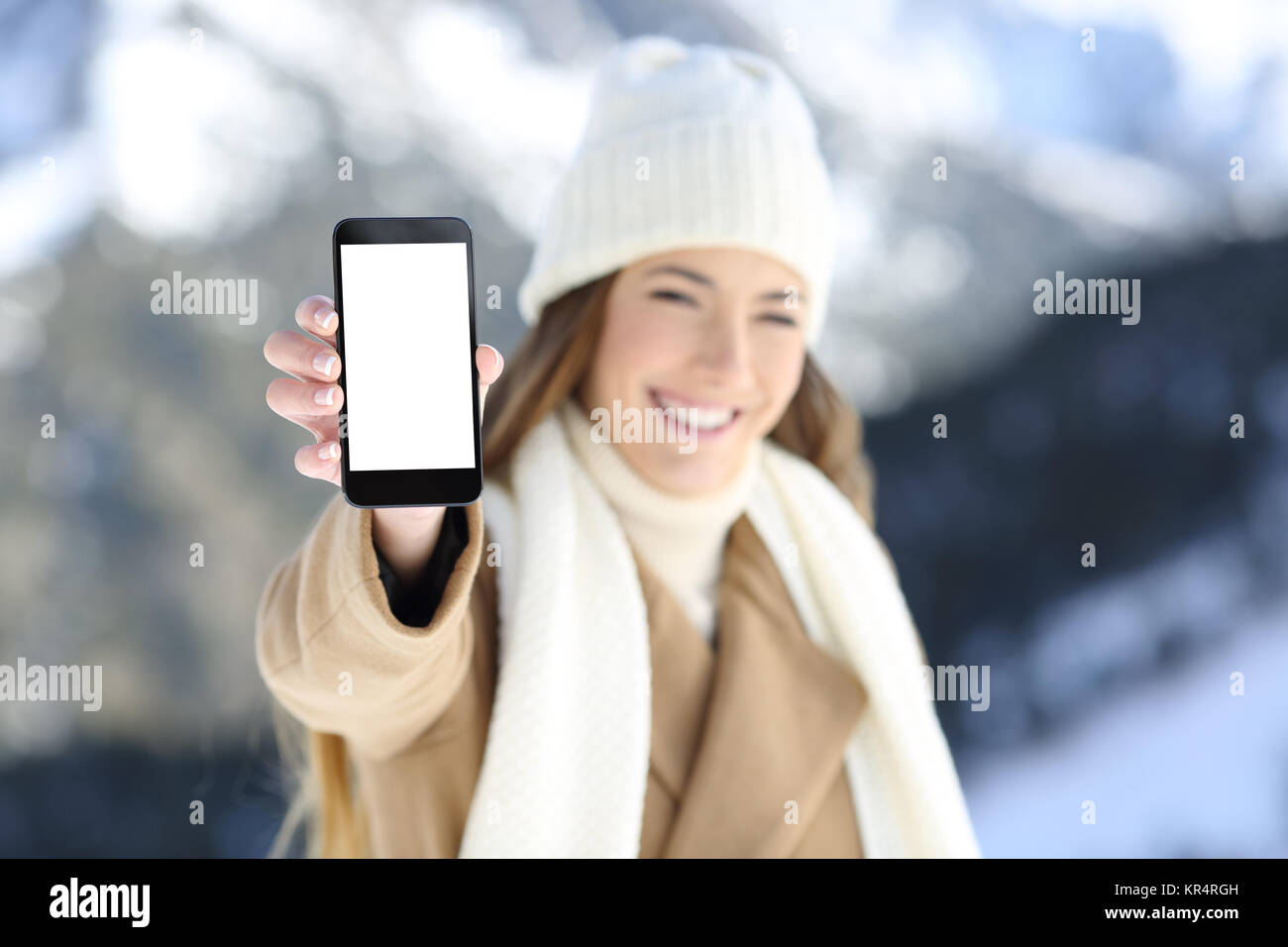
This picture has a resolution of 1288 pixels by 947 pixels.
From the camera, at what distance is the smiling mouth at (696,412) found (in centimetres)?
82

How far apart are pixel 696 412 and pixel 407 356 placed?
33 cm

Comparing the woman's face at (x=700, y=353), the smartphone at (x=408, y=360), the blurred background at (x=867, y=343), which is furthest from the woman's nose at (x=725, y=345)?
the blurred background at (x=867, y=343)

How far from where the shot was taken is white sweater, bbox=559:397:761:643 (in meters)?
0.84

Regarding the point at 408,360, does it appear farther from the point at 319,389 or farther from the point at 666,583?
the point at 666,583

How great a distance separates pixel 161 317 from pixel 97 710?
0.59 m

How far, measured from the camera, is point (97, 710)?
1440 millimetres

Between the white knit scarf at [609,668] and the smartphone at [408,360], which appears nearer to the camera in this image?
the smartphone at [408,360]

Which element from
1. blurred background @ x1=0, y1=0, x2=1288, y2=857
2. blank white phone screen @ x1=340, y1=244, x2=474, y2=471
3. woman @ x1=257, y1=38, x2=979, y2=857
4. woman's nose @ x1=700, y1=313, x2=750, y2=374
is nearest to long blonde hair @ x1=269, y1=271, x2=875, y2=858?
woman @ x1=257, y1=38, x2=979, y2=857

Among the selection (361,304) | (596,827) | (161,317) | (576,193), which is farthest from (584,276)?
(161,317)

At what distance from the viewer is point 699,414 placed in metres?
0.83

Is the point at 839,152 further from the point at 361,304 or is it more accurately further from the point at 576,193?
the point at 361,304

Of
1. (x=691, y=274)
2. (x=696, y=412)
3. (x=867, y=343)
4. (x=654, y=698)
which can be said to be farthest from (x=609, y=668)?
(x=867, y=343)

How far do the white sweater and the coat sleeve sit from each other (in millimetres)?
232

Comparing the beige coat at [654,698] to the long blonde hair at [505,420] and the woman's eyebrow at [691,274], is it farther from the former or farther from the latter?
the woman's eyebrow at [691,274]
